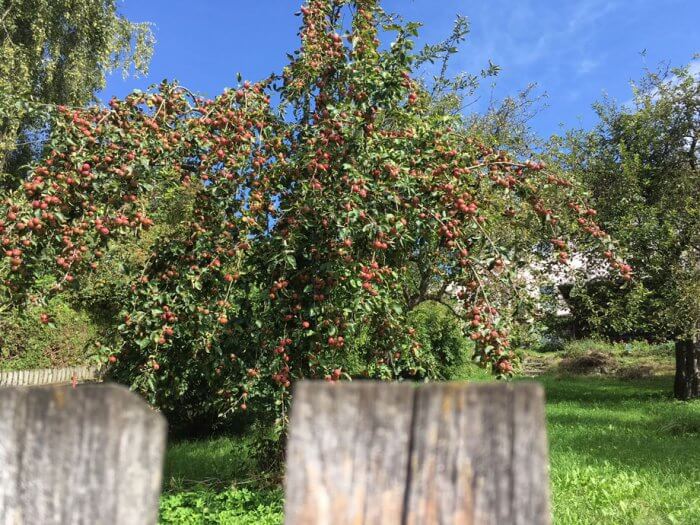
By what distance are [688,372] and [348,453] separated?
14.0 meters

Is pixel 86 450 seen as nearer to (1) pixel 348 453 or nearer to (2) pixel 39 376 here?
(1) pixel 348 453

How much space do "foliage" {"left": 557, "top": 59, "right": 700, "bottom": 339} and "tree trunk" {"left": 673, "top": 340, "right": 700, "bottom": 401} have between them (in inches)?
41.3

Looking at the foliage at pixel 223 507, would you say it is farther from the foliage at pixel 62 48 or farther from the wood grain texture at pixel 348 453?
the foliage at pixel 62 48

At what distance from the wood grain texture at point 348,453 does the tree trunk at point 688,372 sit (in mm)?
13661

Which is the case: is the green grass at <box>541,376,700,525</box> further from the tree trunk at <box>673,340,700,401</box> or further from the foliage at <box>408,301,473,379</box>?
the foliage at <box>408,301,473,379</box>

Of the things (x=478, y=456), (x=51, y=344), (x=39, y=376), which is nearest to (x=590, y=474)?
(x=478, y=456)

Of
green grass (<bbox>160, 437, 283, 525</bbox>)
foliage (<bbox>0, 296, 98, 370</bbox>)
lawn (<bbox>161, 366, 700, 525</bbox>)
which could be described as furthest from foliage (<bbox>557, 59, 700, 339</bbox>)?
foliage (<bbox>0, 296, 98, 370</bbox>)

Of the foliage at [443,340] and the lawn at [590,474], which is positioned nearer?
the lawn at [590,474]

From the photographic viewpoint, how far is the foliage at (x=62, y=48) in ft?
41.6

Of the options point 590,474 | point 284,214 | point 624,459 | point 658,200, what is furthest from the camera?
point 658,200

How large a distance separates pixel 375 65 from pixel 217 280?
192cm

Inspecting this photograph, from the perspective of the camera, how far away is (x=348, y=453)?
760 mm

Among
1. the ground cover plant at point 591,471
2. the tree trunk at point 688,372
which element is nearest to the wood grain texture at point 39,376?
the ground cover plant at point 591,471

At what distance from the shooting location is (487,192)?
5246 mm
